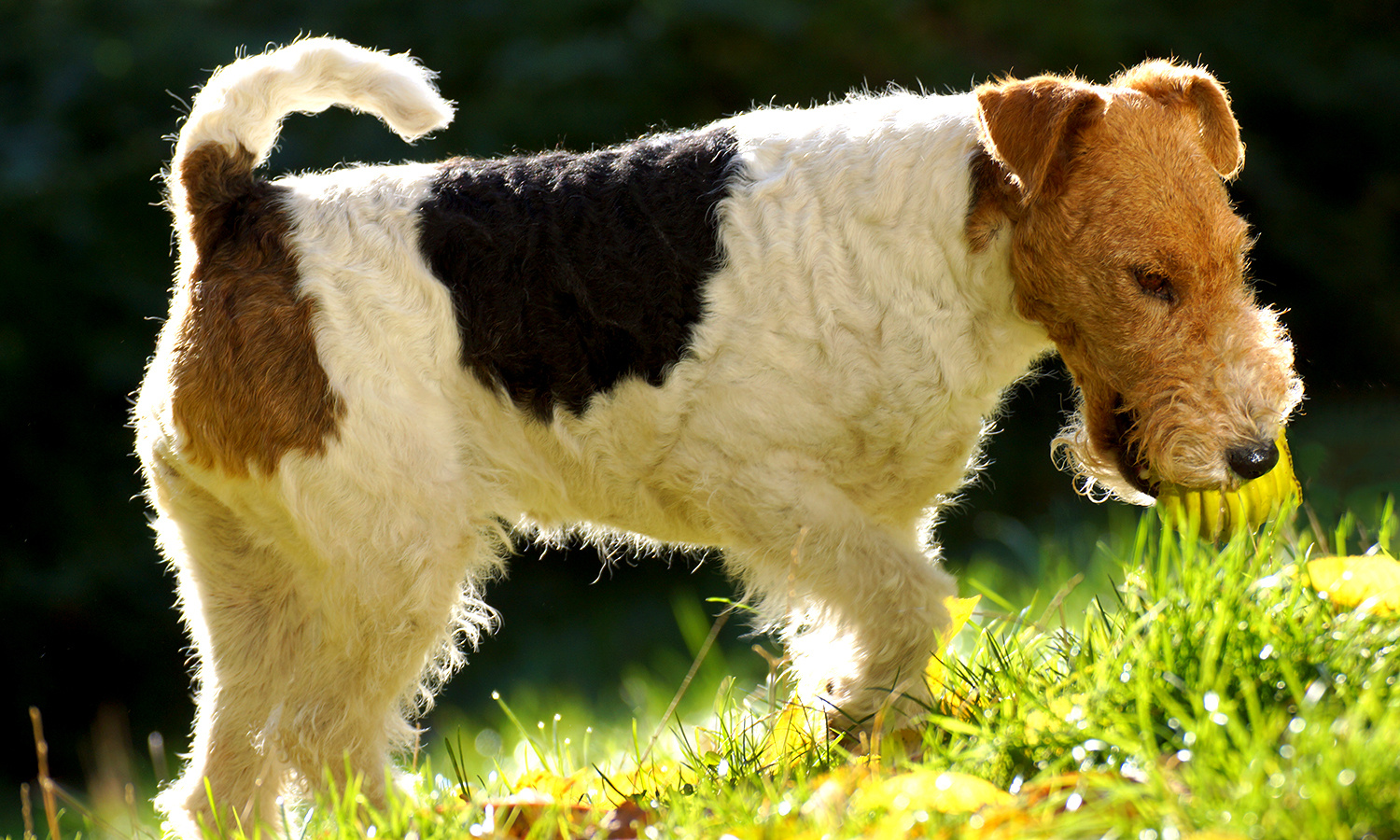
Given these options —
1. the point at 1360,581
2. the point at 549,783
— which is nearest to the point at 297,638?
the point at 549,783

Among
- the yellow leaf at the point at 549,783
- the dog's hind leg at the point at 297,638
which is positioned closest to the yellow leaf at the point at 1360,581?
the yellow leaf at the point at 549,783

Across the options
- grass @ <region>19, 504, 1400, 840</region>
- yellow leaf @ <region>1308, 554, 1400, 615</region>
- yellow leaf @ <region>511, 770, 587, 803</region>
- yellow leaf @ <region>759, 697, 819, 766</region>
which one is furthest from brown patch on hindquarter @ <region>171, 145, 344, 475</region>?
yellow leaf @ <region>1308, 554, 1400, 615</region>

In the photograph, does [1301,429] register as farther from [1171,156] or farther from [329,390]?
[329,390]

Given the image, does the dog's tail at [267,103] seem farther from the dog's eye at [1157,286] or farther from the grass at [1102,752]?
the dog's eye at [1157,286]

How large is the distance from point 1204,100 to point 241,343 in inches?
88.9

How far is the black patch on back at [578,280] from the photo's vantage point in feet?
8.59

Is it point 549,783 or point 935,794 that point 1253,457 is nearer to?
point 935,794

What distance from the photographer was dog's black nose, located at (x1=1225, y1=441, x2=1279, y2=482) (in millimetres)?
2230

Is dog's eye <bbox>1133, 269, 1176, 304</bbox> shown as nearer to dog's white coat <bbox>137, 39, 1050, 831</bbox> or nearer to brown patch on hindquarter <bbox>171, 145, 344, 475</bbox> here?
dog's white coat <bbox>137, 39, 1050, 831</bbox>

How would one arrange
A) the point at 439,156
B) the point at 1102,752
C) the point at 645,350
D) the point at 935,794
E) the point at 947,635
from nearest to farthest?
the point at 935,794, the point at 1102,752, the point at 947,635, the point at 645,350, the point at 439,156

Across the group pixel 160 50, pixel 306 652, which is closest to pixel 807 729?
pixel 306 652

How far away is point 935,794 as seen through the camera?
1810 mm

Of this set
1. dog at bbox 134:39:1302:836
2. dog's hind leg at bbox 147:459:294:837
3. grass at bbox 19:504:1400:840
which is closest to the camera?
grass at bbox 19:504:1400:840

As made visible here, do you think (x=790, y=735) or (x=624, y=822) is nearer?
(x=624, y=822)
